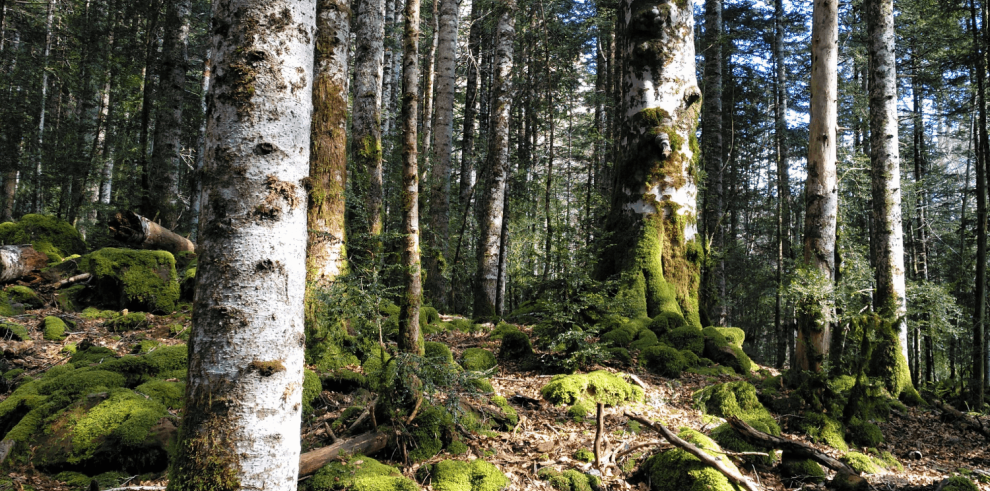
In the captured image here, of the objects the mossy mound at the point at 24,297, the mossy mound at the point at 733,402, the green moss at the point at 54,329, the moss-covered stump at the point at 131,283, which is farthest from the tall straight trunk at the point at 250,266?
the mossy mound at the point at 24,297

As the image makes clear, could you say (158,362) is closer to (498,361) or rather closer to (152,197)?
(498,361)

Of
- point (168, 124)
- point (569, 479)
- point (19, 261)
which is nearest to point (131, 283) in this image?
point (19, 261)

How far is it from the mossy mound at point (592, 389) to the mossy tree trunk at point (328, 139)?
281 cm

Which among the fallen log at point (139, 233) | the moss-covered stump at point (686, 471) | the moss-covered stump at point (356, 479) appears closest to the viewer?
the moss-covered stump at point (356, 479)

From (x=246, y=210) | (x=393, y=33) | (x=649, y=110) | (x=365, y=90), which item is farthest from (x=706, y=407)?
(x=393, y=33)

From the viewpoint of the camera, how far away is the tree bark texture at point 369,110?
8523 millimetres

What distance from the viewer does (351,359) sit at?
5.66 metres

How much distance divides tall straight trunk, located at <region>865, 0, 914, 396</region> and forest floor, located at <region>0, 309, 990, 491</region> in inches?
82.5

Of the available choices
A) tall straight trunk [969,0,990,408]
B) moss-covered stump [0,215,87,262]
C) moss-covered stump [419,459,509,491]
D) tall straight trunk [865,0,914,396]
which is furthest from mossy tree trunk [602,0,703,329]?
moss-covered stump [0,215,87,262]

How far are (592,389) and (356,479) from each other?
297 centimetres

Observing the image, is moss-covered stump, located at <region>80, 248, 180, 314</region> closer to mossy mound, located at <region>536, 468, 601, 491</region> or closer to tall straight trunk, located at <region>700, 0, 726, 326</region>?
mossy mound, located at <region>536, 468, 601, 491</region>

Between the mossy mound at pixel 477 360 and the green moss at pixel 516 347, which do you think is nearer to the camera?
the mossy mound at pixel 477 360

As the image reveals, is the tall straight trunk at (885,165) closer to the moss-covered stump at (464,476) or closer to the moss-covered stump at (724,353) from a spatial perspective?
the moss-covered stump at (724,353)

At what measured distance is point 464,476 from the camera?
3475 millimetres
